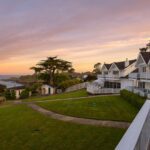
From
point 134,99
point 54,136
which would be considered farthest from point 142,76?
point 54,136

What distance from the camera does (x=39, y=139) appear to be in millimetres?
16250

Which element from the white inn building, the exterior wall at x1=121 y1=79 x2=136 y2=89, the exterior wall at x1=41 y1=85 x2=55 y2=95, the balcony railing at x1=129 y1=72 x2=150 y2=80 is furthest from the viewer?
the exterior wall at x1=41 y1=85 x2=55 y2=95

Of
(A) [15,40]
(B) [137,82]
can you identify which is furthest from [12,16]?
(B) [137,82]

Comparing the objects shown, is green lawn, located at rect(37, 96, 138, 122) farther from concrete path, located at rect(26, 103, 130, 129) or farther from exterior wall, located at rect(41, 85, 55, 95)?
exterior wall, located at rect(41, 85, 55, 95)

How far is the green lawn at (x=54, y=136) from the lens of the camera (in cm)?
1457

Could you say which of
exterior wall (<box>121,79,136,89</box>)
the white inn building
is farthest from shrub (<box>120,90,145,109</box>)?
exterior wall (<box>121,79,136,89</box>)

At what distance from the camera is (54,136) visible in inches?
654

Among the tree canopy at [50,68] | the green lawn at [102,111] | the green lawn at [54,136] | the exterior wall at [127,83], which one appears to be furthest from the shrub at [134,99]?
the tree canopy at [50,68]

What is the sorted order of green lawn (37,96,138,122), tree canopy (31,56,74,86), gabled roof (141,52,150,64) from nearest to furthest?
green lawn (37,96,138,122), gabled roof (141,52,150,64), tree canopy (31,56,74,86)

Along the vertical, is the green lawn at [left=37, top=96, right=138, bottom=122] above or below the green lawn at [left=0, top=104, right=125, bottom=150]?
above

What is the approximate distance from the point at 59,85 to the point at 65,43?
12.5 metres

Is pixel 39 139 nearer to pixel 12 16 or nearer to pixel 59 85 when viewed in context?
pixel 12 16

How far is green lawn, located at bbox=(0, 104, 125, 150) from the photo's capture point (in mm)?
14570

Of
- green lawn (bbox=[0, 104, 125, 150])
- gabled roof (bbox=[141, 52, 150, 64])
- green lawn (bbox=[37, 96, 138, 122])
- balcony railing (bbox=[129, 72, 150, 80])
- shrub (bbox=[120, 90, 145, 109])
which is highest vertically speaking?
gabled roof (bbox=[141, 52, 150, 64])
